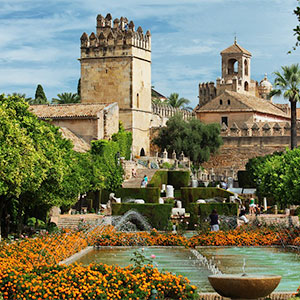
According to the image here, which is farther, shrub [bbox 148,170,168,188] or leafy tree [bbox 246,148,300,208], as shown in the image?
shrub [bbox 148,170,168,188]

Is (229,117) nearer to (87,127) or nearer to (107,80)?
(107,80)

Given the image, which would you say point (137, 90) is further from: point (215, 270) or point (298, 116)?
point (215, 270)

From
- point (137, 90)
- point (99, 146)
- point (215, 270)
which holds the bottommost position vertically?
point (215, 270)

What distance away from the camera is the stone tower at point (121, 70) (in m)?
58.5

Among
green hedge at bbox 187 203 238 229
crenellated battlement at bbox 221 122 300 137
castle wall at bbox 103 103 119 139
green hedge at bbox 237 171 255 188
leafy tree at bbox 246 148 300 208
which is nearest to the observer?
leafy tree at bbox 246 148 300 208

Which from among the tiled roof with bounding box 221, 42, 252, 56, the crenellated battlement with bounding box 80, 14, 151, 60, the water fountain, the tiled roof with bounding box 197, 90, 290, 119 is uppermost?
the tiled roof with bounding box 221, 42, 252, 56

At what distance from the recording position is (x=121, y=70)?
192 ft

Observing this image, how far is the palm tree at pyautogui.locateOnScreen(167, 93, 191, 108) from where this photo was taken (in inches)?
3545

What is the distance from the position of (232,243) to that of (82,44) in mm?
38506

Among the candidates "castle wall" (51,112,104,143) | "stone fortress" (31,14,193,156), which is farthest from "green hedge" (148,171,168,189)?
"stone fortress" (31,14,193,156)

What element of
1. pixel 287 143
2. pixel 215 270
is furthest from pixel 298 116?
pixel 215 270

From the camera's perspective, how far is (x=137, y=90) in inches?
2335

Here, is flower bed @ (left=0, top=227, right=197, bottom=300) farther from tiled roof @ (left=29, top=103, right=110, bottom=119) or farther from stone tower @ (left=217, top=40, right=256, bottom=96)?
stone tower @ (left=217, top=40, right=256, bottom=96)

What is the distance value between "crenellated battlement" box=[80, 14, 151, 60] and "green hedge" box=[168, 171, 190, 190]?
11.8 m
